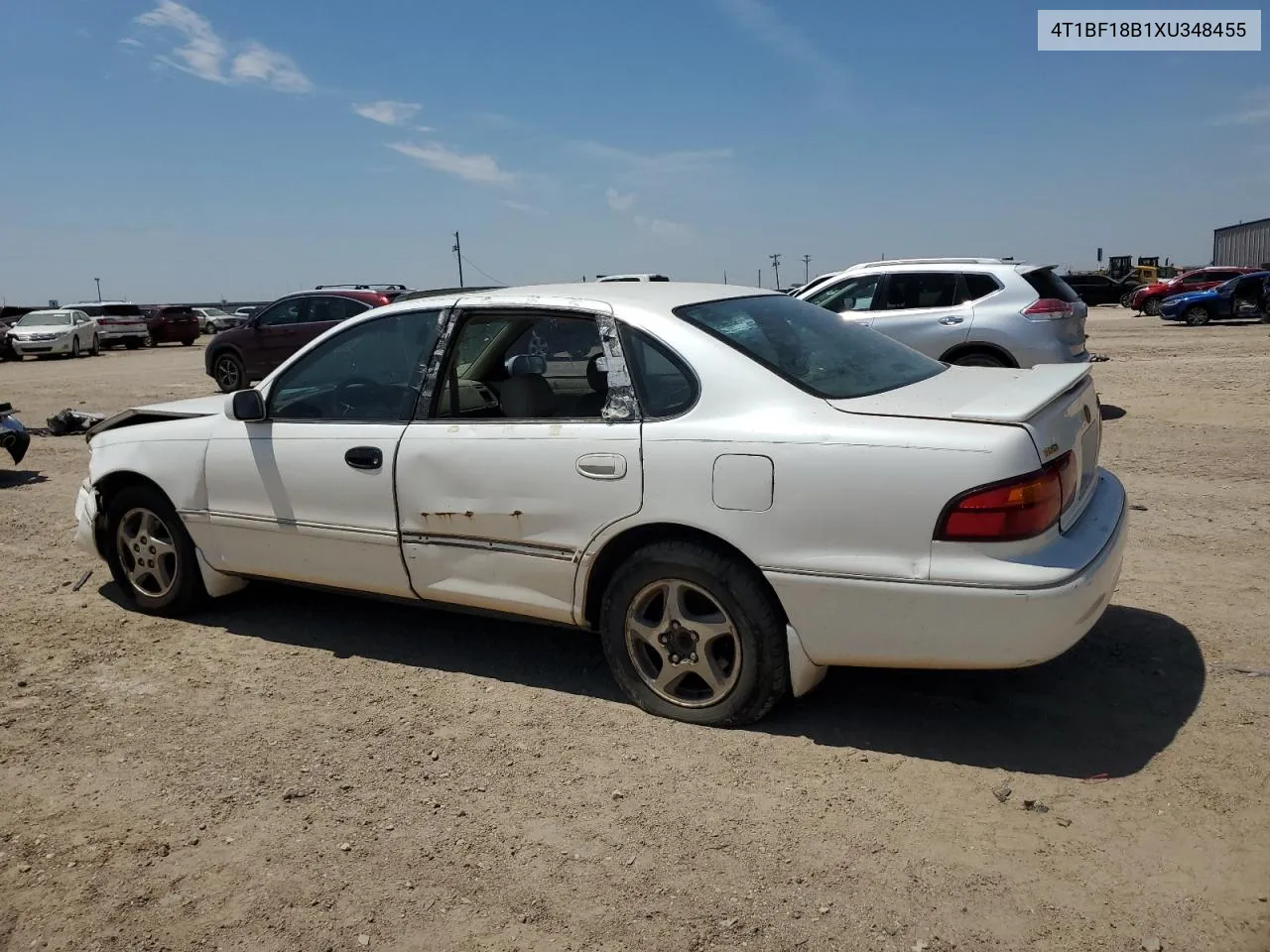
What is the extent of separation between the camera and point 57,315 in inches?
1165

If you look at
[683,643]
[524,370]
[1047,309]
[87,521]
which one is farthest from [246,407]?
[1047,309]

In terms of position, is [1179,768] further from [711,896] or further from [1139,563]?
[1139,563]

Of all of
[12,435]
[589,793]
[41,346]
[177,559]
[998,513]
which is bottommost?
[589,793]

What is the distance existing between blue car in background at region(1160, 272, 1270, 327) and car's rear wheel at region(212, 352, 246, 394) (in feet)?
76.8

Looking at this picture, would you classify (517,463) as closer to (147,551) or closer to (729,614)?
(729,614)

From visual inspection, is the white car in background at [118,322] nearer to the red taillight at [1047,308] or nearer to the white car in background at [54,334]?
the white car in background at [54,334]

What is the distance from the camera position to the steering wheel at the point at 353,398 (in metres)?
4.43

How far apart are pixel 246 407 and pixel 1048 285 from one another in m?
8.13

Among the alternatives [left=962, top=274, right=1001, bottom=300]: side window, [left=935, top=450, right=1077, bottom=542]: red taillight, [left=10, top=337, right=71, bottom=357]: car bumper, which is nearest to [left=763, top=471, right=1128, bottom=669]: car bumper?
[left=935, top=450, right=1077, bottom=542]: red taillight

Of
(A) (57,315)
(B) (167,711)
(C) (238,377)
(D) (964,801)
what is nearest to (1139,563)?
(D) (964,801)

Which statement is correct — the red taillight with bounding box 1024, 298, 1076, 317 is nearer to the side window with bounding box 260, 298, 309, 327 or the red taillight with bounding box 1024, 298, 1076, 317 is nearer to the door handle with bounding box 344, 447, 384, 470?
the door handle with bounding box 344, 447, 384, 470

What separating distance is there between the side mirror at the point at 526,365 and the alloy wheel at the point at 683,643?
42.6 inches

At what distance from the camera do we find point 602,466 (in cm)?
374

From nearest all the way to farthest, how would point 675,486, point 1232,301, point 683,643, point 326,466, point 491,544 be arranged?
point 675,486, point 683,643, point 491,544, point 326,466, point 1232,301
